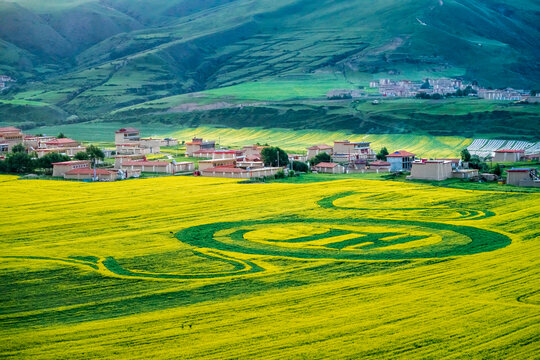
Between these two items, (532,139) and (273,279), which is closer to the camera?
(273,279)

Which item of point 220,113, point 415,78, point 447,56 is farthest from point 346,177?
point 447,56

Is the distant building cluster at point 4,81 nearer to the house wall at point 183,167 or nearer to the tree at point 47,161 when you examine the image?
the tree at point 47,161

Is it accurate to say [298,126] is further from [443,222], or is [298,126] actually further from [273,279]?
[273,279]

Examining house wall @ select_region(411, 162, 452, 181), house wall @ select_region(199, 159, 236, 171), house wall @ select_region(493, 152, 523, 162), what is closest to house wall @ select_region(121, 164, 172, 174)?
house wall @ select_region(199, 159, 236, 171)

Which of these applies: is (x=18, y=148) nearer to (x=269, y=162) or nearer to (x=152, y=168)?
(x=152, y=168)

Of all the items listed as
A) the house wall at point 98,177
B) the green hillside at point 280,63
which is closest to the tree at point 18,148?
the house wall at point 98,177

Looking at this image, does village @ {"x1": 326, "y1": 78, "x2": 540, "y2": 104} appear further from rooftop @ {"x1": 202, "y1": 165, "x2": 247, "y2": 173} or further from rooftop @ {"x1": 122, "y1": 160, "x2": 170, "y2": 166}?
rooftop @ {"x1": 202, "y1": 165, "x2": 247, "y2": 173}
